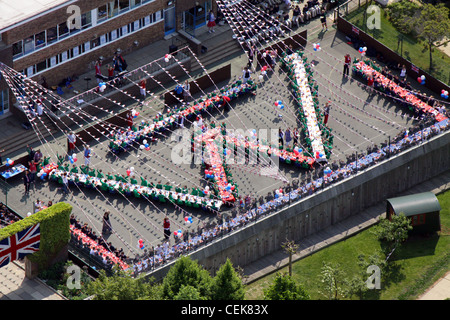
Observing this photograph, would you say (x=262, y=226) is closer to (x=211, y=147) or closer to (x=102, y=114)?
(x=211, y=147)

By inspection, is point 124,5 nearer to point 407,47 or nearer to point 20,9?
point 20,9

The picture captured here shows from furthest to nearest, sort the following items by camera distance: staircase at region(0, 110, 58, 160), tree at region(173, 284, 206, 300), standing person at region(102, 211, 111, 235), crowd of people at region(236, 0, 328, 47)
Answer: crowd of people at region(236, 0, 328, 47)
staircase at region(0, 110, 58, 160)
standing person at region(102, 211, 111, 235)
tree at region(173, 284, 206, 300)

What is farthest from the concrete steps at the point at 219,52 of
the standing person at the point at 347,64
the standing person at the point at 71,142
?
the standing person at the point at 71,142

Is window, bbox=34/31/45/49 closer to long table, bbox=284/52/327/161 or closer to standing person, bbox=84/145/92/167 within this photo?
standing person, bbox=84/145/92/167

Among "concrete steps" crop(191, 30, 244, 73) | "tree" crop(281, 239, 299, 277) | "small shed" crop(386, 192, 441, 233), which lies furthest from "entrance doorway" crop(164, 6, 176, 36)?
"small shed" crop(386, 192, 441, 233)

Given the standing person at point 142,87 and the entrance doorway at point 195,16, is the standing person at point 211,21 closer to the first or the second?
the entrance doorway at point 195,16
